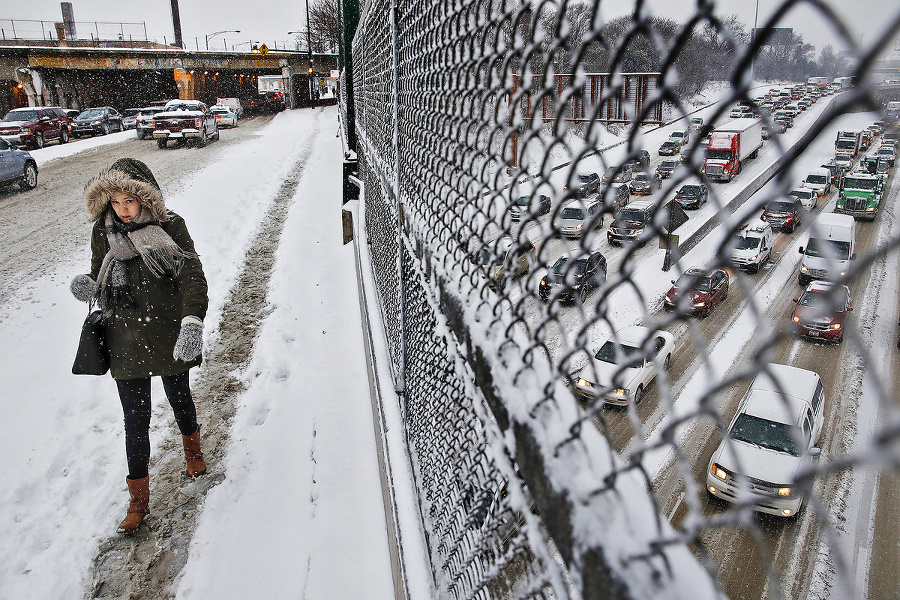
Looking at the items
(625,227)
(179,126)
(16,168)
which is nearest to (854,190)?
(625,227)

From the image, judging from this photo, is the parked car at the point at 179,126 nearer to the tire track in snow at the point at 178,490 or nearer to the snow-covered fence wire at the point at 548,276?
the tire track in snow at the point at 178,490

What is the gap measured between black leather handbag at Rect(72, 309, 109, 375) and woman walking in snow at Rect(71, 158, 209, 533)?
5cm

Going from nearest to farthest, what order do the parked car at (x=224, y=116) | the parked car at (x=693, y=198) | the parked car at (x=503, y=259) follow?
the parked car at (x=503, y=259)
the parked car at (x=693, y=198)
the parked car at (x=224, y=116)

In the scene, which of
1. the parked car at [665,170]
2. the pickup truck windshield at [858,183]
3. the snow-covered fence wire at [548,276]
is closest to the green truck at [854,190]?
the pickup truck windshield at [858,183]

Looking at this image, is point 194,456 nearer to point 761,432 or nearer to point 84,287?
point 84,287

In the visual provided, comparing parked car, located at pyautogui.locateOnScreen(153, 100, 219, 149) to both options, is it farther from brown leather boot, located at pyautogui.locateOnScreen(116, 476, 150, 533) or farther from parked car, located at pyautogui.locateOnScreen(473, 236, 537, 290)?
parked car, located at pyautogui.locateOnScreen(473, 236, 537, 290)

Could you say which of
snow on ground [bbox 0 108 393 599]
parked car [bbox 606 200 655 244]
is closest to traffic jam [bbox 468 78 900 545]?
parked car [bbox 606 200 655 244]

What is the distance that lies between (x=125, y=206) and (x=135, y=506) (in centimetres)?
198

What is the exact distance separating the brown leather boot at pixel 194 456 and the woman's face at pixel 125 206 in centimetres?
158

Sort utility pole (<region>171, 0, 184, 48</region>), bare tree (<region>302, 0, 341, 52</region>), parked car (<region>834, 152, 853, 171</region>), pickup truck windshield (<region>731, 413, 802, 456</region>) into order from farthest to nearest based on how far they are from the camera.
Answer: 1. bare tree (<region>302, 0, 341, 52</region>)
2. utility pole (<region>171, 0, 184, 48</region>)
3. parked car (<region>834, 152, 853, 171</region>)
4. pickup truck windshield (<region>731, 413, 802, 456</region>)

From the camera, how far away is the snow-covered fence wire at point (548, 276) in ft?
1.98

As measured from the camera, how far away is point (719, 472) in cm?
858

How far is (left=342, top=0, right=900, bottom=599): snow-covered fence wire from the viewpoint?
1.98ft

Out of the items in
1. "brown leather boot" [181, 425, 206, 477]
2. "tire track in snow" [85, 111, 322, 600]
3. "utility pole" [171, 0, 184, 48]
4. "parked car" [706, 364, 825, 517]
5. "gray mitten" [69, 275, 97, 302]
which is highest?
"utility pole" [171, 0, 184, 48]
